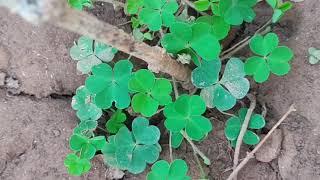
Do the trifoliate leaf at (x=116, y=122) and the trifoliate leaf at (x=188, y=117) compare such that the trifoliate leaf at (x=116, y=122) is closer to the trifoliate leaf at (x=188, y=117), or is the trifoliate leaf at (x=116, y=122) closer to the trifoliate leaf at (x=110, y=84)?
the trifoliate leaf at (x=110, y=84)

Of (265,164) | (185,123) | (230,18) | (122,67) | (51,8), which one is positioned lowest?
(265,164)

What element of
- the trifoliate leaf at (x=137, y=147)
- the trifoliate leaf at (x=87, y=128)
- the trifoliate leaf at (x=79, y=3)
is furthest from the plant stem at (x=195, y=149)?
the trifoliate leaf at (x=79, y=3)

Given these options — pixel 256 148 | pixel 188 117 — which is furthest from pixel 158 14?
pixel 256 148

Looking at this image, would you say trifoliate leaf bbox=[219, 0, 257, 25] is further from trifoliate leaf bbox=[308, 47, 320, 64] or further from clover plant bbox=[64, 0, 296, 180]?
trifoliate leaf bbox=[308, 47, 320, 64]

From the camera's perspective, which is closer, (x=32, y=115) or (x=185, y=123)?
(x=185, y=123)

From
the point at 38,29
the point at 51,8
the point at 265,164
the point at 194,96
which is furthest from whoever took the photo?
the point at 38,29

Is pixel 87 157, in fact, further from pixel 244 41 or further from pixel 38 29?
pixel 244 41

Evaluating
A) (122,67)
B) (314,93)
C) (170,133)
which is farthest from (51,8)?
(314,93)
